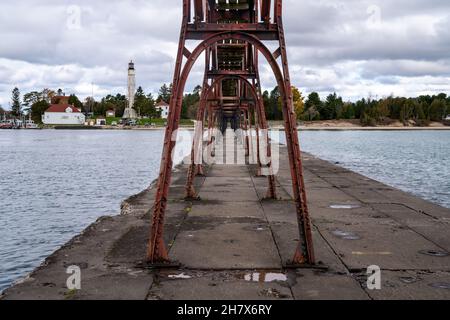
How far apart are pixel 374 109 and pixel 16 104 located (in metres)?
124

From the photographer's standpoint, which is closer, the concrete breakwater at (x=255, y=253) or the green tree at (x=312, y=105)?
the concrete breakwater at (x=255, y=253)

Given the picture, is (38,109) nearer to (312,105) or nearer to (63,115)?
(63,115)

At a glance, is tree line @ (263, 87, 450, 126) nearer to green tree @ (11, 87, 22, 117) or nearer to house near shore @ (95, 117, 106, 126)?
house near shore @ (95, 117, 106, 126)

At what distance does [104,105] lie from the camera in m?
180

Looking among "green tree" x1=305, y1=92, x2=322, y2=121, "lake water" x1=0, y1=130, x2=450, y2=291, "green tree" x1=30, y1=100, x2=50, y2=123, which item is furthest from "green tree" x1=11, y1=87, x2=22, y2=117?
"lake water" x1=0, y1=130, x2=450, y2=291

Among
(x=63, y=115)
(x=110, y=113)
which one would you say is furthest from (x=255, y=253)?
(x=110, y=113)

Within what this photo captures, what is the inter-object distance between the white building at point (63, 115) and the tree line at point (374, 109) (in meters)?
54.3

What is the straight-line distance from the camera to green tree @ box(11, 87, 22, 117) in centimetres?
18436

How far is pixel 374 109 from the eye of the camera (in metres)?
177

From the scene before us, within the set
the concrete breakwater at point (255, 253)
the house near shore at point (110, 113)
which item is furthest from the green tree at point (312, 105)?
the concrete breakwater at point (255, 253)

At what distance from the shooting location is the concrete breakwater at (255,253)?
5.85 m

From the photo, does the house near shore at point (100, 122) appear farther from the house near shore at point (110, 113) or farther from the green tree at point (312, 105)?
the green tree at point (312, 105)
